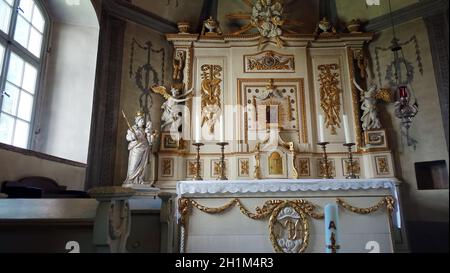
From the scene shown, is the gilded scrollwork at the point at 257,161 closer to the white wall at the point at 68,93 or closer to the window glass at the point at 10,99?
the white wall at the point at 68,93

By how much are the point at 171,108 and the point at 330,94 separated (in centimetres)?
284

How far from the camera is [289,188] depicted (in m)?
2.97

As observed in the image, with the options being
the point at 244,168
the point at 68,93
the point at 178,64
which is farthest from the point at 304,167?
the point at 68,93

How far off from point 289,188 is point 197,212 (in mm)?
1033

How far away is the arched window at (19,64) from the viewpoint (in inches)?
130

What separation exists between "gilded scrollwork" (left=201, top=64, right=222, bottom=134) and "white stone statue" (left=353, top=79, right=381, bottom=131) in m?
2.50

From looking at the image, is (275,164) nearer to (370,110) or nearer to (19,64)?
(370,110)

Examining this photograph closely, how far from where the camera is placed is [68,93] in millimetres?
4211

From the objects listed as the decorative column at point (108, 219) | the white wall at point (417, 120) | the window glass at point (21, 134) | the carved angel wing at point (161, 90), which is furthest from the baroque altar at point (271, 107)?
the decorative column at point (108, 219)

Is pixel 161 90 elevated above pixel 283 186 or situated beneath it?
elevated above

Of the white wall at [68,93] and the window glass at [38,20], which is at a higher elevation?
the window glass at [38,20]

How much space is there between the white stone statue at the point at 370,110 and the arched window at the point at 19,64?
519 cm

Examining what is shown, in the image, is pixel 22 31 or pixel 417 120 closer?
pixel 22 31
